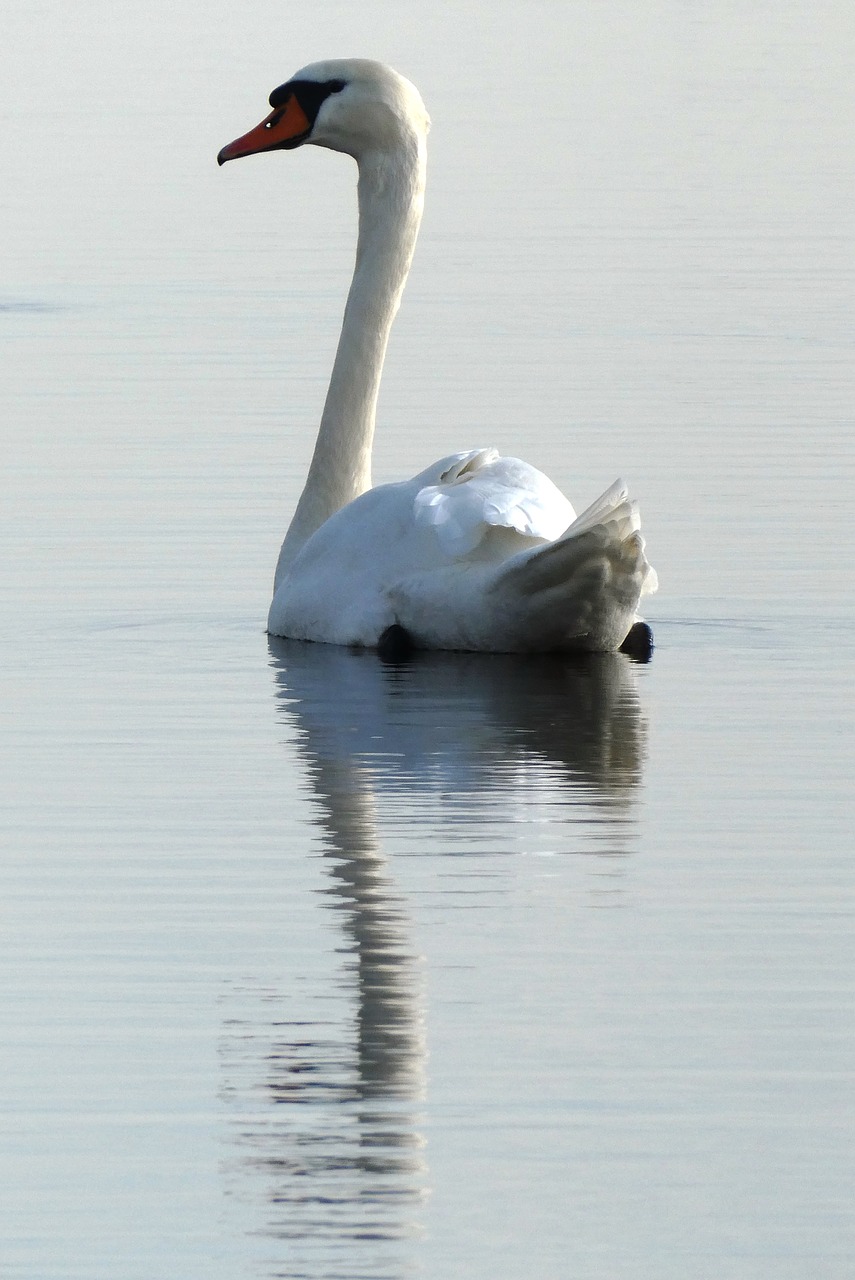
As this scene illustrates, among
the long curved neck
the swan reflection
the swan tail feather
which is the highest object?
the long curved neck

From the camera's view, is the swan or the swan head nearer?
the swan

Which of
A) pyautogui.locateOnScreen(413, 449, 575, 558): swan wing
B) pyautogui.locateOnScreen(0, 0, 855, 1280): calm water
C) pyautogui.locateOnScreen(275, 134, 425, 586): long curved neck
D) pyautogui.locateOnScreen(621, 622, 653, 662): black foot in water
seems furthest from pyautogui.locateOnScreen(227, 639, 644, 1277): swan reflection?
pyautogui.locateOnScreen(275, 134, 425, 586): long curved neck

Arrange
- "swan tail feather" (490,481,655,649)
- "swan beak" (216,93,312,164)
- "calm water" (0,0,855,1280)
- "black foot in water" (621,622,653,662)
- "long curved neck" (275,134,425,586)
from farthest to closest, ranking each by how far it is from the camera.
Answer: "swan beak" (216,93,312,164)
"long curved neck" (275,134,425,586)
"black foot in water" (621,622,653,662)
"swan tail feather" (490,481,655,649)
"calm water" (0,0,855,1280)

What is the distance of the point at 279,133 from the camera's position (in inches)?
473

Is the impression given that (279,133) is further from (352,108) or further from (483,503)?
(483,503)

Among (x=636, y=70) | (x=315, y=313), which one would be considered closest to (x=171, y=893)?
(x=315, y=313)

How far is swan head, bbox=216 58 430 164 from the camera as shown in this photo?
11789mm

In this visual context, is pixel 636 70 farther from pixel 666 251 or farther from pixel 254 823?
pixel 254 823

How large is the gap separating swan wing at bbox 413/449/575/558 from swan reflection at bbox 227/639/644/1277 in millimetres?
467

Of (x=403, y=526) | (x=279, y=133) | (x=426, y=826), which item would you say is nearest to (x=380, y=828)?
(x=426, y=826)

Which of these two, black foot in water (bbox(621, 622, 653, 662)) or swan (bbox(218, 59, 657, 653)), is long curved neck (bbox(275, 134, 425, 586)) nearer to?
swan (bbox(218, 59, 657, 653))

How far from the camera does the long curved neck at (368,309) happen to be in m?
11.7

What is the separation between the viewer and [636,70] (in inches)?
1714

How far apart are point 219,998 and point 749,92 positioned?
113 ft
